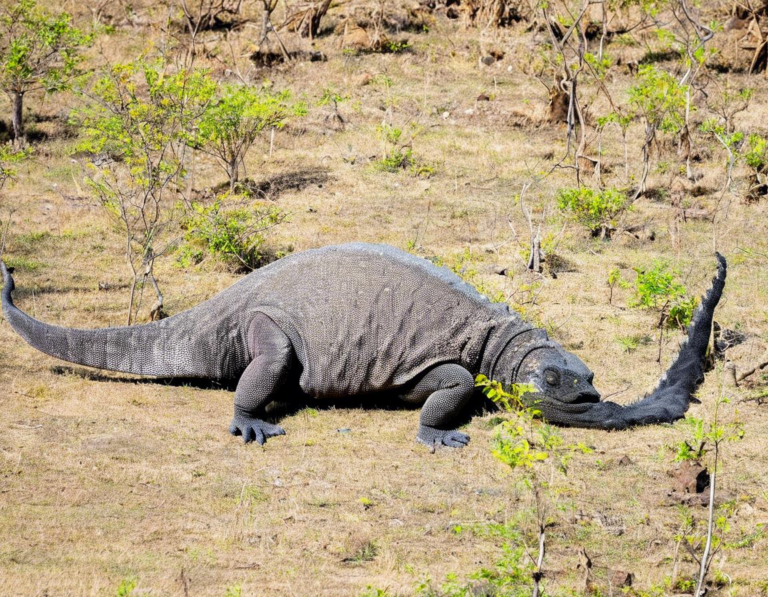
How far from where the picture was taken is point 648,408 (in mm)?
7148

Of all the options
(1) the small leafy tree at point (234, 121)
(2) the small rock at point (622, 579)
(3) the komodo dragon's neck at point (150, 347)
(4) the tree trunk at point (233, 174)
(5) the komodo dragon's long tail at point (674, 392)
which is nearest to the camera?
(2) the small rock at point (622, 579)

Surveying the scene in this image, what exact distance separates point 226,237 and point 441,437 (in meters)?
4.80

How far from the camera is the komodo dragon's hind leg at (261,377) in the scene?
708 cm

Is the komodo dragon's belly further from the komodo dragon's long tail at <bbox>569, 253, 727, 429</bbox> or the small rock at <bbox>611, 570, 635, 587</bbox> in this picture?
the small rock at <bbox>611, 570, 635, 587</bbox>

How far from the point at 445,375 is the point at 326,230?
5523mm

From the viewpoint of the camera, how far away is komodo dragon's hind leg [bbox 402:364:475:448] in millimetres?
7031

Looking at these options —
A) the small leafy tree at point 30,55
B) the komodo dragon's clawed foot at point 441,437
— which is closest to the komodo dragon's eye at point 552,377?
the komodo dragon's clawed foot at point 441,437

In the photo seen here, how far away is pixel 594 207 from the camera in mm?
11984

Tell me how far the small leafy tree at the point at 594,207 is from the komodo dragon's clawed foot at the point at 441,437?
5669 millimetres

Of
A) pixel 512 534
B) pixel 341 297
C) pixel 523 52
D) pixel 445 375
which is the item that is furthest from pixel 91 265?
pixel 523 52

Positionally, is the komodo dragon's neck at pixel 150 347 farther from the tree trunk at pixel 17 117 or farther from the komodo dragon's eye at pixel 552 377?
the tree trunk at pixel 17 117

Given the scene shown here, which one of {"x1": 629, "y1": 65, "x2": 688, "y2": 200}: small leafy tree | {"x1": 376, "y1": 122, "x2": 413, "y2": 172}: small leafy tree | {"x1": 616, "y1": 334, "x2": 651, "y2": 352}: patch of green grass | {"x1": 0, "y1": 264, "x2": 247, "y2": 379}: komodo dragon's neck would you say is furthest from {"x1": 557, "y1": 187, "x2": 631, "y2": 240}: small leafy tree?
{"x1": 0, "y1": 264, "x2": 247, "y2": 379}: komodo dragon's neck

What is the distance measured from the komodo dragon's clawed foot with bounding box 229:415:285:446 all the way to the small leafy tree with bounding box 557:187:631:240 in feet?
20.2

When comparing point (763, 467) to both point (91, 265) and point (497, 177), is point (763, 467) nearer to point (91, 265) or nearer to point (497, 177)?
point (91, 265)
